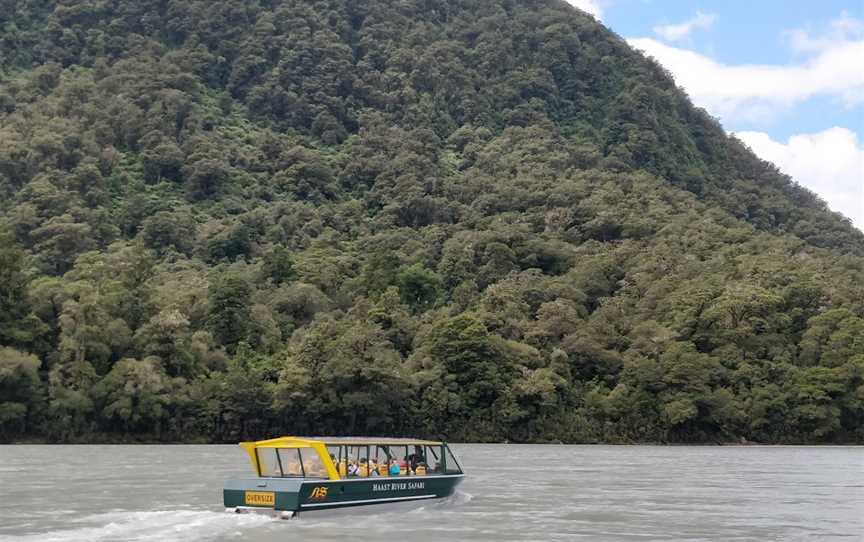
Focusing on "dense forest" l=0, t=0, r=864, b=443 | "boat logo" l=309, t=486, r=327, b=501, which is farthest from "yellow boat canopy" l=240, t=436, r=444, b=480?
"dense forest" l=0, t=0, r=864, b=443

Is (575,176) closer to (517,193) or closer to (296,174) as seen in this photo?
(517,193)

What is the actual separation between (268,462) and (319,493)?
321 centimetres

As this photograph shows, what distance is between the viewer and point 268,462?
3781 cm

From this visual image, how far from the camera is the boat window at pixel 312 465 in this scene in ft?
120

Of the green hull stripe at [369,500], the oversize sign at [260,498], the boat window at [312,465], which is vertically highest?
the boat window at [312,465]

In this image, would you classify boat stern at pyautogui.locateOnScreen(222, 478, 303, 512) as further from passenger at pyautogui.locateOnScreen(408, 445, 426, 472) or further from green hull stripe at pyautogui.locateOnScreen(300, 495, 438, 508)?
passenger at pyautogui.locateOnScreen(408, 445, 426, 472)

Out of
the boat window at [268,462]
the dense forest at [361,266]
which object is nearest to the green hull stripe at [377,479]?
the boat window at [268,462]

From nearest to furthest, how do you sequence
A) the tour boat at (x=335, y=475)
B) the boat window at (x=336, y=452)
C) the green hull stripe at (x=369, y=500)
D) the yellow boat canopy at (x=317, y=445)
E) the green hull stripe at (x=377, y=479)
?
the tour boat at (x=335, y=475), the green hull stripe at (x=369, y=500), the green hull stripe at (x=377, y=479), the yellow boat canopy at (x=317, y=445), the boat window at (x=336, y=452)

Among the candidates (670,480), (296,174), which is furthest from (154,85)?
(670,480)

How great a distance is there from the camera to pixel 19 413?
83.4m

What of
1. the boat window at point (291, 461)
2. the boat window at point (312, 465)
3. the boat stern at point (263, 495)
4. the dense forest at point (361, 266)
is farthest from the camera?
the dense forest at point (361, 266)

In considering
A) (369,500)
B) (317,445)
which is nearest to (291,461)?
(317,445)

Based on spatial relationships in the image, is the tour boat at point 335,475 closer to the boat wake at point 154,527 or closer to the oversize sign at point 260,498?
the oversize sign at point 260,498

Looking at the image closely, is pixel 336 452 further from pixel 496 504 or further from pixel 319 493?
pixel 496 504
